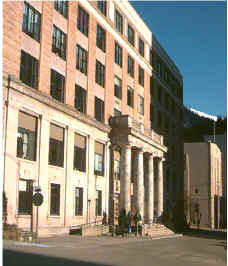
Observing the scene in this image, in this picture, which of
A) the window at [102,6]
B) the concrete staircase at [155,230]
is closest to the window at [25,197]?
the concrete staircase at [155,230]

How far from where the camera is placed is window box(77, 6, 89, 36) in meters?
39.6

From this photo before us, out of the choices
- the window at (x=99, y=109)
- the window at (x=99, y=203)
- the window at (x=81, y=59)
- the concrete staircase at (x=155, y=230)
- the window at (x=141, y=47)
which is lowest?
the concrete staircase at (x=155, y=230)

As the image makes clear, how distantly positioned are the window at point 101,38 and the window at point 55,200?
16.5 metres

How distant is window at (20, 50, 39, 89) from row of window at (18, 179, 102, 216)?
24.0ft

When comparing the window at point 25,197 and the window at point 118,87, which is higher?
the window at point 118,87

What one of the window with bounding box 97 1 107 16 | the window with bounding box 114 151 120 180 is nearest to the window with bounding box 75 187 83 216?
the window with bounding box 114 151 120 180

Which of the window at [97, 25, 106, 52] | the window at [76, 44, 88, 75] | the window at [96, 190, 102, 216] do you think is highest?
the window at [97, 25, 106, 52]

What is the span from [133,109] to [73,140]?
15.5 meters

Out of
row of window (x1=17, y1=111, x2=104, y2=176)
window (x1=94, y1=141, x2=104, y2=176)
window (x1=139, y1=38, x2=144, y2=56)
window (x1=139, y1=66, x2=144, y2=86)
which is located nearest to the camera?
row of window (x1=17, y1=111, x2=104, y2=176)

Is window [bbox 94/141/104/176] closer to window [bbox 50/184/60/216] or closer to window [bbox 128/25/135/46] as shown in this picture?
window [bbox 50/184/60/216]

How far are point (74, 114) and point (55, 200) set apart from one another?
7593mm

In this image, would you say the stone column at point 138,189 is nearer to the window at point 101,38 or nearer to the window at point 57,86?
the window at point 101,38

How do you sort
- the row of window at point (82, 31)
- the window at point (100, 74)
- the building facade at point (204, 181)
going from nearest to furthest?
1. the row of window at point (82, 31)
2. the window at point (100, 74)
3. the building facade at point (204, 181)

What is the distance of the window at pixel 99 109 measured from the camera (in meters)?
42.2
